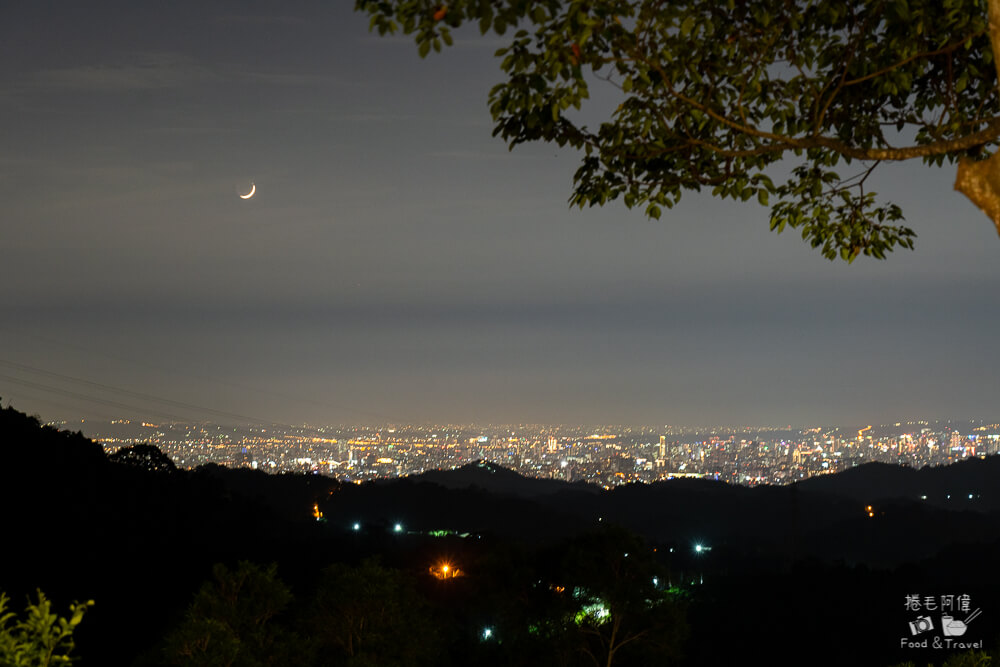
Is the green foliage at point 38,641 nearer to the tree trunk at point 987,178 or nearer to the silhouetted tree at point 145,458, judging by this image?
the tree trunk at point 987,178

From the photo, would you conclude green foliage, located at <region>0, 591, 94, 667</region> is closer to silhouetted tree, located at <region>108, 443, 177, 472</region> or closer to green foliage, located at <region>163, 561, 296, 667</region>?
green foliage, located at <region>163, 561, 296, 667</region>

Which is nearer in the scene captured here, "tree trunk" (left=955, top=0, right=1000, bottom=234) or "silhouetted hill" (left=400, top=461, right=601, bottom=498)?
"tree trunk" (left=955, top=0, right=1000, bottom=234)

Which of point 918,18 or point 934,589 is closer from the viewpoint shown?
point 918,18

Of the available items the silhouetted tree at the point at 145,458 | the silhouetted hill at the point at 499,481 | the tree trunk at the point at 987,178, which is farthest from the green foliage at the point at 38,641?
the silhouetted hill at the point at 499,481

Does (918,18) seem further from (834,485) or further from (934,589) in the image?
(834,485)

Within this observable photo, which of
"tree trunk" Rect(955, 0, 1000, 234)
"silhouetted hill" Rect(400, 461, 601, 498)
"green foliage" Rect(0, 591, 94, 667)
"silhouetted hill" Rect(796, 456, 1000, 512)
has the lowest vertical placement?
"silhouetted hill" Rect(400, 461, 601, 498)

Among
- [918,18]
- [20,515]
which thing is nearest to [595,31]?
[918,18]

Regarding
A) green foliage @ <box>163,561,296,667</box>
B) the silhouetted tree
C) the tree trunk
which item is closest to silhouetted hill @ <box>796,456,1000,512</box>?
the silhouetted tree

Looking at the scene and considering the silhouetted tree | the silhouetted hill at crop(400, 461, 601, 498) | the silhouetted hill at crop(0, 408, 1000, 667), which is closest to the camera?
the silhouetted hill at crop(0, 408, 1000, 667)
